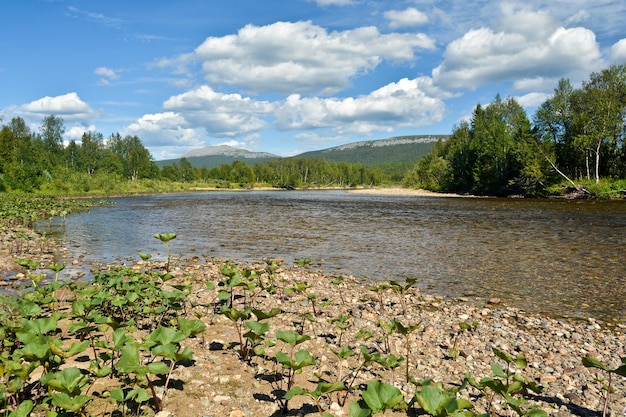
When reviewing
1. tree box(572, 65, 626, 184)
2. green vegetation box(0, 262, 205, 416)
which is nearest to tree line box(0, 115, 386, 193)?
green vegetation box(0, 262, 205, 416)

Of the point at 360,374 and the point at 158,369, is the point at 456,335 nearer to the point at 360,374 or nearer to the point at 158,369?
the point at 360,374

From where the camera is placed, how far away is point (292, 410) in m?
5.38

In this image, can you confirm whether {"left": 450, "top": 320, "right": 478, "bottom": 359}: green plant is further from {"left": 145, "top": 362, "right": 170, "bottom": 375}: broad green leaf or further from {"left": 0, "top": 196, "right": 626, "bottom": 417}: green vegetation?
{"left": 145, "top": 362, "right": 170, "bottom": 375}: broad green leaf

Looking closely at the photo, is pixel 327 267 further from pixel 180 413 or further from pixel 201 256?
pixel 180 413

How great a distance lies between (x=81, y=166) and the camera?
132 m

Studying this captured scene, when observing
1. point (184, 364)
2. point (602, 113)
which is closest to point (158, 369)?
point (184, 364)

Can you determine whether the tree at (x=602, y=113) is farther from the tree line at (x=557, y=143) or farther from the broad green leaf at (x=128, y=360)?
the broad green leaf at (x=128, y=360)

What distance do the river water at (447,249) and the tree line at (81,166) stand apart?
56.8m

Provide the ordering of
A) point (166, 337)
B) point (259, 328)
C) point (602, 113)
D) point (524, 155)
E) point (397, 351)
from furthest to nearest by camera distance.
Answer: point (524, 155), point (602, 113), point (397, 351), point (259, 328), point (166, 337)

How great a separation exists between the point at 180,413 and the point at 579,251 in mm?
20576

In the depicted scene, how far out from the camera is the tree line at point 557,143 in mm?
59719

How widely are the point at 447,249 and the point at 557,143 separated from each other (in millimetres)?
64683

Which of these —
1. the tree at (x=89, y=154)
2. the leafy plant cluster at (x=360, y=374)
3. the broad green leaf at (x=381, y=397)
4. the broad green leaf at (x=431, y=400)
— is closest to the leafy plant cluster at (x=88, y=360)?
the leafy plant cluster at (x=360, y=374)

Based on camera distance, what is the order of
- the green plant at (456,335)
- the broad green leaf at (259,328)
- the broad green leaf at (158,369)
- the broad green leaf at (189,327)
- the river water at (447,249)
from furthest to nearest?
the river water at (447,249) → the green plant at (456,335) → the broad green leaf at (259,328) → the broad green leaf at (189,327) → the broad green leaf at (158,369)
